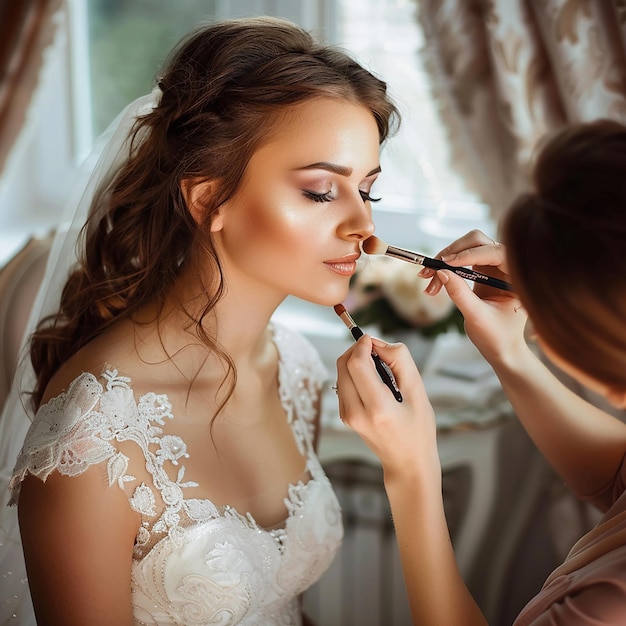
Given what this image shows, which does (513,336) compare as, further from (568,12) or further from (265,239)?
(568,12)

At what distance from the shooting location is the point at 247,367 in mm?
1431

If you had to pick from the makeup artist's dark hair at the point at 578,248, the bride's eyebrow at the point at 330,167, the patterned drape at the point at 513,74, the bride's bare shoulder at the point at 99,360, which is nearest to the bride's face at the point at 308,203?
the bride's eyebrow at the point at 330,167

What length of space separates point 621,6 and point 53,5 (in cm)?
169

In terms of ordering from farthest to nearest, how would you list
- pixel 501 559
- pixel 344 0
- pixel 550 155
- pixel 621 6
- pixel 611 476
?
pixel 344 0 → pixel 501 559 → pixel 621 6 → pixel 611 476 → pixel 550 155

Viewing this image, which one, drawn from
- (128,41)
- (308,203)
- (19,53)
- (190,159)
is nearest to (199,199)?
(190,159)

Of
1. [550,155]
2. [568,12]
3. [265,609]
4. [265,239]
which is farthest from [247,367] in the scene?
[568,12]

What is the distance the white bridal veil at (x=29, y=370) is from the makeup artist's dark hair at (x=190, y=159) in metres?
0.05

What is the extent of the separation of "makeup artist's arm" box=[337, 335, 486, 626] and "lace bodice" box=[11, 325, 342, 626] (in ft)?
0.90

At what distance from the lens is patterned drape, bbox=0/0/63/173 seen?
2.39m

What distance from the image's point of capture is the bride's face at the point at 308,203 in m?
1.17

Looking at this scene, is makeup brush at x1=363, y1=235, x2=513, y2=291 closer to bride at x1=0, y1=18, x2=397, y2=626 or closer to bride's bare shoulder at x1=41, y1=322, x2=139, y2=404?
bride at x1=0, y1=18, x2=397, y2=626

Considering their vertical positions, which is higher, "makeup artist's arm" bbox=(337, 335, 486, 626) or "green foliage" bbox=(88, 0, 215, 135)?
"green foliage" bbox=(88, 0, 215, 135)

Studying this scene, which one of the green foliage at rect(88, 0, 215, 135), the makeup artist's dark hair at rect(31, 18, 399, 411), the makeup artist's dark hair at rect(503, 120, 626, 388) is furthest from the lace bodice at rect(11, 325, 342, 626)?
the green foliage at rect(88, 0, 215, 135)

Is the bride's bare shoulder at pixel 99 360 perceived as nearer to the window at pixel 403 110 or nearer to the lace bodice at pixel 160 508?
the lace bodice at pixel 160 508
